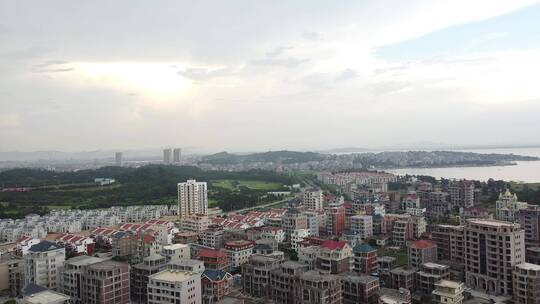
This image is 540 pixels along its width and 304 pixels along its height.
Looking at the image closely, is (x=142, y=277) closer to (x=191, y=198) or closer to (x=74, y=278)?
(x=74, y=278)

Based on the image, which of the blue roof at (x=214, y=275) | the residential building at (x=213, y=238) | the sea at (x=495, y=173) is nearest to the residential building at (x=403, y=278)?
the blue roof at (x=214, y=275)

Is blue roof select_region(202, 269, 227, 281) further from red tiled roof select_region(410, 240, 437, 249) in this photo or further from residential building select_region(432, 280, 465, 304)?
red tiled roof select_region(410, 240, 437, 249)

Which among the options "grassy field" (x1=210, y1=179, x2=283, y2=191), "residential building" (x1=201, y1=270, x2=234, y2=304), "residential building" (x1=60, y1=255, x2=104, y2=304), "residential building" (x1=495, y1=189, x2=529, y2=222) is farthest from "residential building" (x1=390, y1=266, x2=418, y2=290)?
"grassy field" (x1=210, y1=179, x2=283, y2=191)

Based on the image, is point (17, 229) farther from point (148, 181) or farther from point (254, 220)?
point (148, 181)

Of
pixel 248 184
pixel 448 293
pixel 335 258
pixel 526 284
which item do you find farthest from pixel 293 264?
pixel 248 184

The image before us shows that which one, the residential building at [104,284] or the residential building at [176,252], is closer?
the residential building at [104,284]

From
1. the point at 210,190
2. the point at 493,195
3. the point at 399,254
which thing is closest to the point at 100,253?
the point at 399,254

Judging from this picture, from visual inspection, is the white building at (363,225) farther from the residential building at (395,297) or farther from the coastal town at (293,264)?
the residential building at (395,297)
